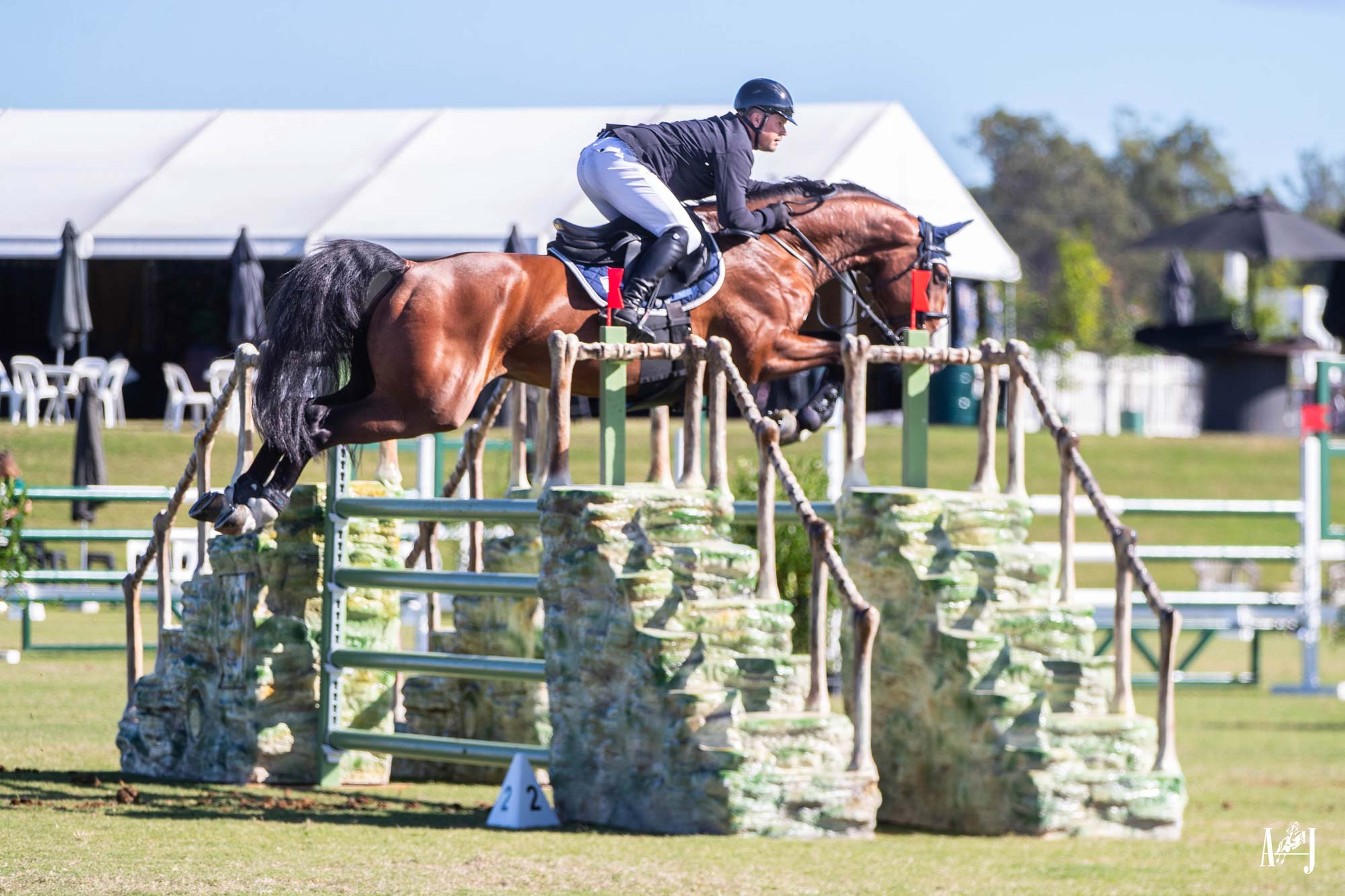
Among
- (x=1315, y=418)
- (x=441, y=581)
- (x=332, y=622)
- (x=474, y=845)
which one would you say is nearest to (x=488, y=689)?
(x=332, y=622)

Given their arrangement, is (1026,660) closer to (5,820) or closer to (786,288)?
(786,288)

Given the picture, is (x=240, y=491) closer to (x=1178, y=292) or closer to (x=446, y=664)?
(x=446, y=664)

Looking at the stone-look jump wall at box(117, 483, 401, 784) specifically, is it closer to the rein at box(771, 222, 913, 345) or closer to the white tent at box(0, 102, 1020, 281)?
the rein at box(771, 222, 913, 345)

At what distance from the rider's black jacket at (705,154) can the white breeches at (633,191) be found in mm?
61

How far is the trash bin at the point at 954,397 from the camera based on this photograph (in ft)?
80.6

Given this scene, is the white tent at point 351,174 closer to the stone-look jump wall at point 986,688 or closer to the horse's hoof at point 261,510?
the horse's hoof at point 261,510

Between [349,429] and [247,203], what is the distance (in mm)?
13965

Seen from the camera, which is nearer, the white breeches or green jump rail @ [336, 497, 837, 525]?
green jump rail @ [336, 497, 837, 525]

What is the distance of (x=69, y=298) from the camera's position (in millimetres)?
18438

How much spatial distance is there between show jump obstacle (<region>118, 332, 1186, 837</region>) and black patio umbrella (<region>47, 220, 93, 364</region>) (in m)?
11.3

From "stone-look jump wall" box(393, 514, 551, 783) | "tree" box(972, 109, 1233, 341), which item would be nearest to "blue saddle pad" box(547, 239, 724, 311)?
"stone-look jump wall" box(393, 514, 551, 783)

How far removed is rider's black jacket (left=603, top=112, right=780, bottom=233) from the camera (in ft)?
24.6

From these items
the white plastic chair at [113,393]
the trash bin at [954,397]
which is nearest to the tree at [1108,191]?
the trash bin at [954,397]

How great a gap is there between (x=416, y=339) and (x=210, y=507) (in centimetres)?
91
